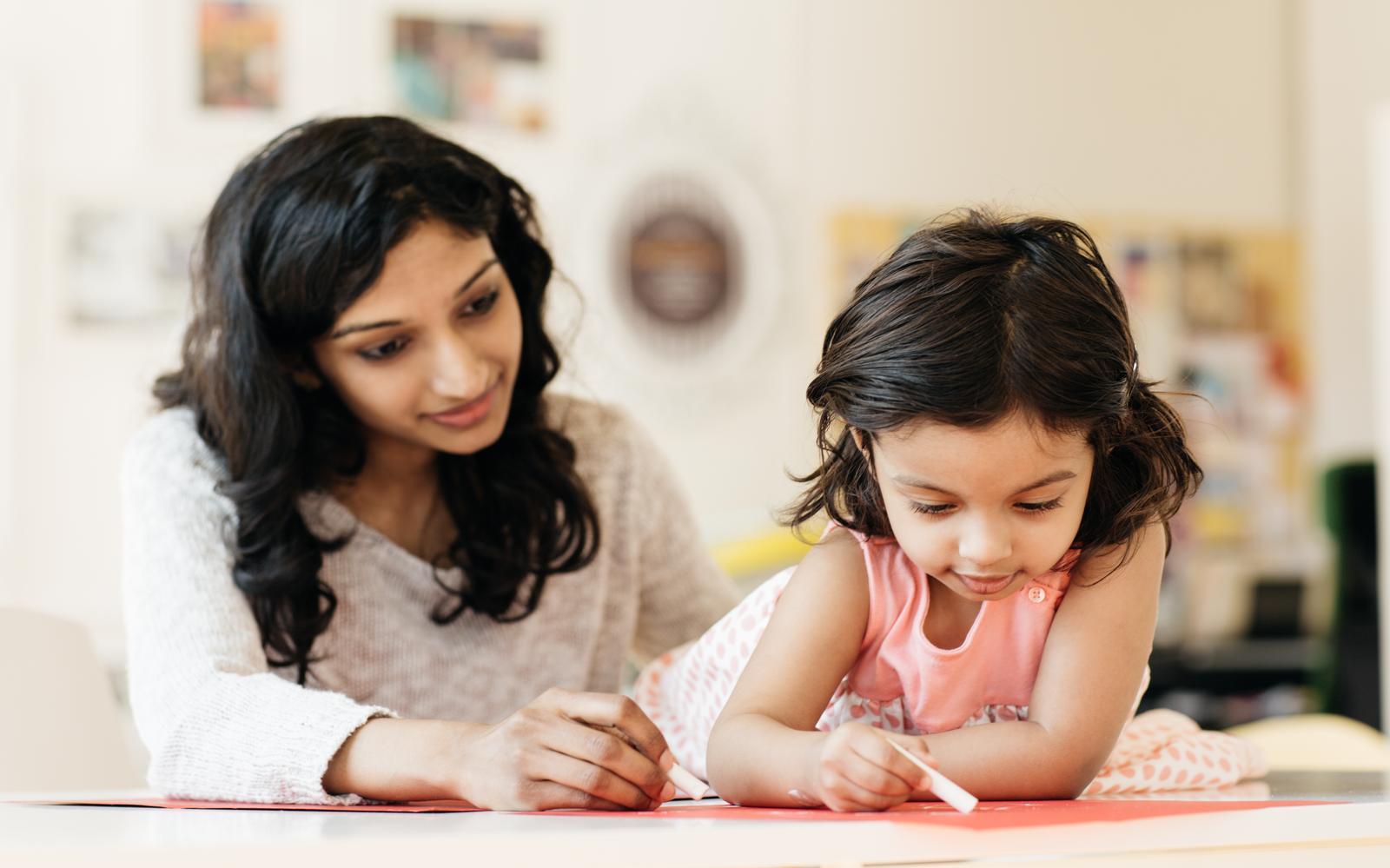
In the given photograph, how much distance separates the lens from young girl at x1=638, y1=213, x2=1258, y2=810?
0.79m

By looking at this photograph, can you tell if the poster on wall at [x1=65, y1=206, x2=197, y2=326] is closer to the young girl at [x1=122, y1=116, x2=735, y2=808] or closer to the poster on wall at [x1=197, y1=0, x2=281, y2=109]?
the poster on wall at [x1=197, y1=0, x2=281, y2=109]

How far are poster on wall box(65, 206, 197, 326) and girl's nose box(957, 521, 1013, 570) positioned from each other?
2.75 meters

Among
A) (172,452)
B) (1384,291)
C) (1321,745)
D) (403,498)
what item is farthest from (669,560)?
(1384,291)

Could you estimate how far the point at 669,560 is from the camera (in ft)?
4.75

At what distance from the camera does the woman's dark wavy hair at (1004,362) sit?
31.3 inches

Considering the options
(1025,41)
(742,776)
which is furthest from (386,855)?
(1025,41)

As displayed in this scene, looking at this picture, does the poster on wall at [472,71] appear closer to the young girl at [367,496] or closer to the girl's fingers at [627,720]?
the young girl at [367,496]

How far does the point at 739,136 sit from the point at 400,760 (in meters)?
2.92

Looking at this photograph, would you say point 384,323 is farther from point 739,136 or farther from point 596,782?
point 739,136

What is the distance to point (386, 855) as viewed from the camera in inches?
20.2

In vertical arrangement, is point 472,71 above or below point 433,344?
above

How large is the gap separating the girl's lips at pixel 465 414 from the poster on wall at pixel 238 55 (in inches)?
93.5

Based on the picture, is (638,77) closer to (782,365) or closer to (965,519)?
(782,365)

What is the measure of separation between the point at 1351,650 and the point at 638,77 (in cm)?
217
